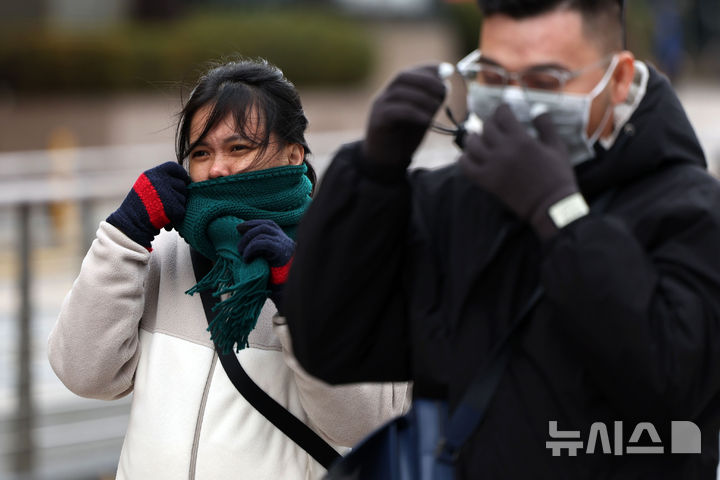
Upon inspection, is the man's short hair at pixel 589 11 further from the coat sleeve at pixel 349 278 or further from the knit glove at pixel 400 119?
the coat sleeve at pixel 349 278

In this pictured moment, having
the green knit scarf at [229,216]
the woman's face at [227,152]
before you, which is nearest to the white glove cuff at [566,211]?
the green knit scarf at [229,216]

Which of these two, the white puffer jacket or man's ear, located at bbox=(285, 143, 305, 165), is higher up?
man's ear, located at bbox=(285, 143, 305, 165)

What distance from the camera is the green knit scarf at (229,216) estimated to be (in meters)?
2.33

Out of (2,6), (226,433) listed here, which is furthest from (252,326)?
(2,6)

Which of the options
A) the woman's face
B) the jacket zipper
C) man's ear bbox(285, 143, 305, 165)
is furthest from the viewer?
man's ear bbox(285, 143, 305, 165)

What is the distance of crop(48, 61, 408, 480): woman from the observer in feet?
7.57

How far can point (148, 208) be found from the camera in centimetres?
239

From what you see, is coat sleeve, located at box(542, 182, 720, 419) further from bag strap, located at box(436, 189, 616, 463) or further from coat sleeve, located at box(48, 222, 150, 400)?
coat sleeve, located at box(48, 222, 150, 400)

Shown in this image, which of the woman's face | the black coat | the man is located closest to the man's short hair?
the man

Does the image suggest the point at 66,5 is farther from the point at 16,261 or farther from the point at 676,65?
the point at 16,261

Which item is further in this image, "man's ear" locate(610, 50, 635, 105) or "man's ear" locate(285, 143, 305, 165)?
"man's ear" locate(285, 143, 305, 165)

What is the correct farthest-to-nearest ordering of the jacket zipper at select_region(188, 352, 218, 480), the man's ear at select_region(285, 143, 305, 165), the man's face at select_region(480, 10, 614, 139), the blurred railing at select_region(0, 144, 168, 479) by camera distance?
the blurred railing at select_region(0, 144, 168, 479) < the man's ear at select_region(285, 143, 305, 165) < the jacket zipper at select_region(188, 352, 218, 480) < the man's face at select_region(480, 10, 614, 139)

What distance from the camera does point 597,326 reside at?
1531 millimetres

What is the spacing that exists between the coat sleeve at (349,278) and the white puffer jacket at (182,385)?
1.55 feet
